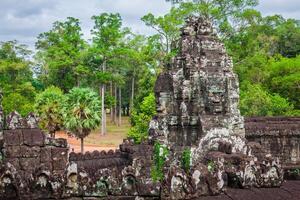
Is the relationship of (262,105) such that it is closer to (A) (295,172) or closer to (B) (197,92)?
(B) (197,92)

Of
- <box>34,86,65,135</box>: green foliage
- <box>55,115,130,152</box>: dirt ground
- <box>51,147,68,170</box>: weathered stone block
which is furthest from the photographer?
<box>55,115,130,152</box>: dirt ground

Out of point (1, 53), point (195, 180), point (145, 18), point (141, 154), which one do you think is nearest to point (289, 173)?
point (195, 180)

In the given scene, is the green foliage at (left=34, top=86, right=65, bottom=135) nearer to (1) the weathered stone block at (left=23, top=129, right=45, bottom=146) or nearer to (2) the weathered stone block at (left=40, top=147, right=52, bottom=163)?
(1) the weathered stone block at (left=23, top=129, right=45, bottom=146)

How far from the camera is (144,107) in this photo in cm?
3428

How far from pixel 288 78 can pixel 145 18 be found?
12729 millimetres

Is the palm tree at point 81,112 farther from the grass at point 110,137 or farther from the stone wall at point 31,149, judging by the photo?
the stone wall at point 31,149

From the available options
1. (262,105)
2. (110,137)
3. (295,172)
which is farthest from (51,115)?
(295,172)

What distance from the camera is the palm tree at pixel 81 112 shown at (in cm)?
3294

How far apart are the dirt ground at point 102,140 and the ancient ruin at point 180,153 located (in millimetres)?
26776

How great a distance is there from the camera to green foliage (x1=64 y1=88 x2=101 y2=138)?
108 ft

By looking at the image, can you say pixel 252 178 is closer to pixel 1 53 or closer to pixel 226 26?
pixel 226 26

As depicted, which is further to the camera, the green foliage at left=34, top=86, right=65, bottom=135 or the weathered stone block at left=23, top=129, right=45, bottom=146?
the green foliage at left=34, top=86, right=65, bottom=135


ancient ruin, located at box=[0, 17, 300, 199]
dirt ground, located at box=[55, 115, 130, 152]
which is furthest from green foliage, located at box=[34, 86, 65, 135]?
ancient ruin, located at box=[0, 17, 300, 199]

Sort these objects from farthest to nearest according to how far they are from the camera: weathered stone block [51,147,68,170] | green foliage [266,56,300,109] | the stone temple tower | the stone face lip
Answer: green foliage [266,56,300,109], the stone temple tower, the stone face lip, weathered stone block [51,147,68,170]
